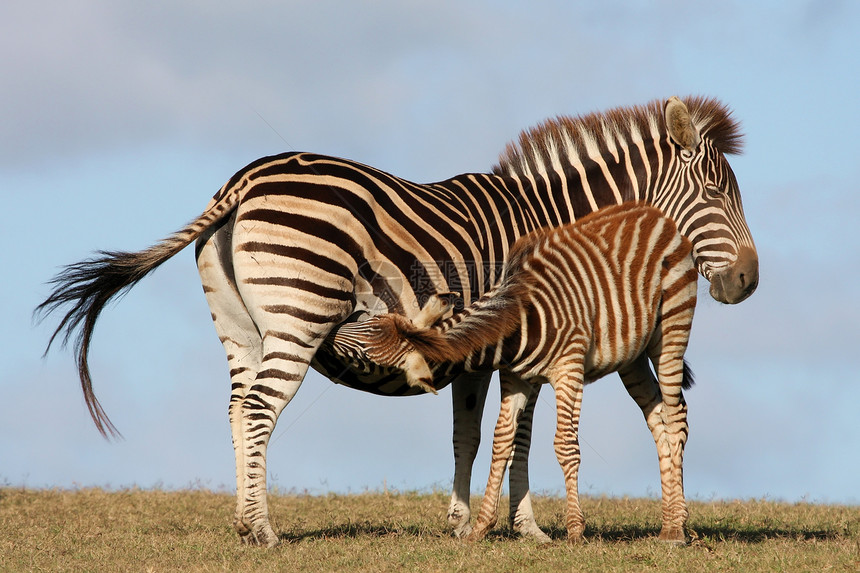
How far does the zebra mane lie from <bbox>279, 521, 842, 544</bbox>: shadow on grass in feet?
13.3

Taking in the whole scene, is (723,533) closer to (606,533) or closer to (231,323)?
(606,533)

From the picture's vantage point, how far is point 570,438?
8172mm

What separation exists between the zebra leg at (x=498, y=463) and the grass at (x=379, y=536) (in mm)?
183

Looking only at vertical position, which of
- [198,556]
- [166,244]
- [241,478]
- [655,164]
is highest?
[655,164]

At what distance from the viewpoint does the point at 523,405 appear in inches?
341

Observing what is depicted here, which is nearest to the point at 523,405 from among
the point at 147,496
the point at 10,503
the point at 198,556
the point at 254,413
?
the point at 254,413

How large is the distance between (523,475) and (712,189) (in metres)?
3.87

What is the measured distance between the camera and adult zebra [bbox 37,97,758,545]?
335 inches

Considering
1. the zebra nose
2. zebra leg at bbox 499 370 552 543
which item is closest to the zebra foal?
zebra leg at bbox 499 370 552 543

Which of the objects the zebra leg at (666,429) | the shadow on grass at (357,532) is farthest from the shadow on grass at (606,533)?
the zebra leg at (666,429)

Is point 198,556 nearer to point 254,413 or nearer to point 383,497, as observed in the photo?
point 254,413

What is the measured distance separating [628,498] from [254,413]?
626cm

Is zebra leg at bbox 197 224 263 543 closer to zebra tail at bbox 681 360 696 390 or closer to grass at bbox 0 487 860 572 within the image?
grass at bbox 0 487 860 572

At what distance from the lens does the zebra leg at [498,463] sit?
8.24 meters
